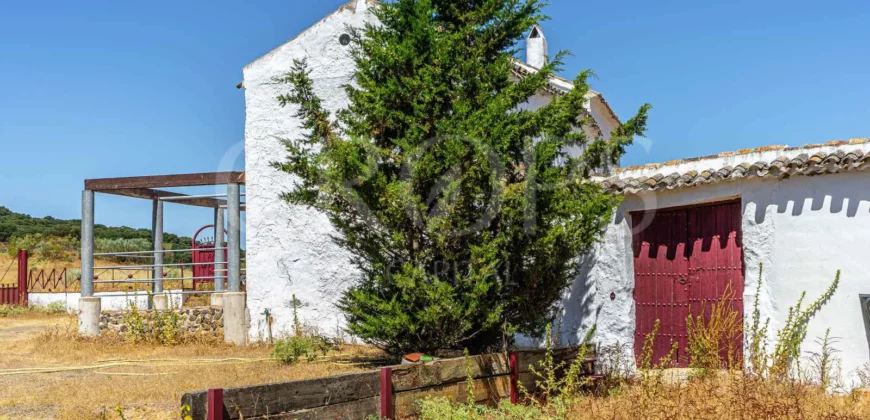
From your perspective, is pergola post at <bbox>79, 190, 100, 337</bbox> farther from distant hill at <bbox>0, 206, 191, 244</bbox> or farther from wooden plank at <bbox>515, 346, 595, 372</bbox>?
distant hill at <bbox>0, 206, 191, 244</bbox>

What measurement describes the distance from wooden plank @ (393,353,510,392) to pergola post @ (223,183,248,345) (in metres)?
7.03

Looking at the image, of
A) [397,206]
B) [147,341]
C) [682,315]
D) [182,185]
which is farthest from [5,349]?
[682,315]

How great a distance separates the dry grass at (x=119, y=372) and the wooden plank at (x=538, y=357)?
7.84 ft

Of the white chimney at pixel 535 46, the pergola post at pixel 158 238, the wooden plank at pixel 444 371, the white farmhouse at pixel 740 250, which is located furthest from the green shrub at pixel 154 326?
the white chimney at pixel 535 46

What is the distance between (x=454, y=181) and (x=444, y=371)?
2.01m

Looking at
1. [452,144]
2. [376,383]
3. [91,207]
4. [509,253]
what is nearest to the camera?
[376,383]

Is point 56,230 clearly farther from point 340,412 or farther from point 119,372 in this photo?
point 340,412

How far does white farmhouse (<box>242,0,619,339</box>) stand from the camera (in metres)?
13.5

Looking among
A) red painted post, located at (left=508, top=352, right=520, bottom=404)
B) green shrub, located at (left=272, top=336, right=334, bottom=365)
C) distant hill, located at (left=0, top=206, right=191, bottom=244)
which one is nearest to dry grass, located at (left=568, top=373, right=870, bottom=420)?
red painted post, located at (left=508, top=352, right=520, bottom=404)

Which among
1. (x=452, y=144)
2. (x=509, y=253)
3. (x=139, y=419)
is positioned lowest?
(x=139, y=419)

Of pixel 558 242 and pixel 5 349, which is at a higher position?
pixel 558 242

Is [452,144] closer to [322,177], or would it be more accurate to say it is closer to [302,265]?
[322,177]

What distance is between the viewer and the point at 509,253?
863 centimetres

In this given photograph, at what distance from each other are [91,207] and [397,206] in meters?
8.58
